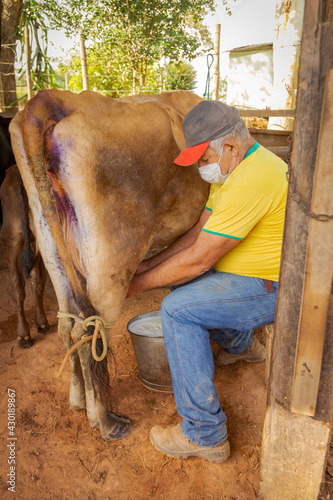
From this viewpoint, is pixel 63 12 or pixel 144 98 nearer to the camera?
pixel 144 98

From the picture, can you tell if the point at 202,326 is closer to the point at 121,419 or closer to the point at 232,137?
the point at 121,419

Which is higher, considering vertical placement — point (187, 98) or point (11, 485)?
point (187, 98)

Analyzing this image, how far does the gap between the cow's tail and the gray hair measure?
2.68 feet

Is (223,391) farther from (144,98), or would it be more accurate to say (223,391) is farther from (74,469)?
(144,98)

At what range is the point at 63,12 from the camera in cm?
1236

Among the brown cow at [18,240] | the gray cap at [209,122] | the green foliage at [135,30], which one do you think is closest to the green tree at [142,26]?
the green foliage at [135,30]

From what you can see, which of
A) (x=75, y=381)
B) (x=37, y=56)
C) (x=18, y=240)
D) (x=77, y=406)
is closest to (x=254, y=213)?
(x=75, y=381)

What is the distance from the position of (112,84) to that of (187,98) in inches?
424

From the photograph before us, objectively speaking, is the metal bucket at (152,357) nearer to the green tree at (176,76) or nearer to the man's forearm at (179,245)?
the man's forearm at (179,245)

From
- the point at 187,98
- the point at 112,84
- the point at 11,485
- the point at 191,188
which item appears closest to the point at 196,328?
the point at 191,188

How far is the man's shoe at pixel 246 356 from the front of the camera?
3.12 meters

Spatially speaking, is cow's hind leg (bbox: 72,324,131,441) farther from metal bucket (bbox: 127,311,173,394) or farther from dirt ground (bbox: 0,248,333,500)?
metal bucket (bbox: 127,311,173,394)

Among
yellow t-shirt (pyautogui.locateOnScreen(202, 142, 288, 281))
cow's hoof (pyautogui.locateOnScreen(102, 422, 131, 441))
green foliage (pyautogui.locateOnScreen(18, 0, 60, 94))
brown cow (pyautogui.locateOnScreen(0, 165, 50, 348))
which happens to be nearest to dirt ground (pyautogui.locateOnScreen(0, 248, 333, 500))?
cow's hoof (pyautogui.locateOnScreen(102, 422, 131, 441))

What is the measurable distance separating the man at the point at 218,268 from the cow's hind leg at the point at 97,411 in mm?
342
